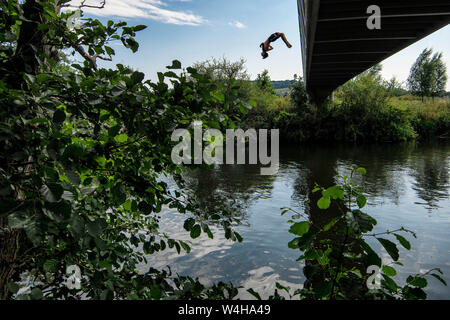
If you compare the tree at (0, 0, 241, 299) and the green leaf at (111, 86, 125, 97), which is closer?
the tree at (0, 0, 241, 299)

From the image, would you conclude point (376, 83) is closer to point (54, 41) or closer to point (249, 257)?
point (249, 257)

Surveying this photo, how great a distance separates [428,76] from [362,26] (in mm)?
58385

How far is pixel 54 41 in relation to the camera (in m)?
1.47

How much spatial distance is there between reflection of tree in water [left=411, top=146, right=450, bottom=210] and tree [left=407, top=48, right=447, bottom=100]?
4838 cm

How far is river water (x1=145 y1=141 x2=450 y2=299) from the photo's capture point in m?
4.68

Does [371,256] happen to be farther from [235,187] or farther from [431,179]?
[431,179]

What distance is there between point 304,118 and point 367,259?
31083mm

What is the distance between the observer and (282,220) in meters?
7.04

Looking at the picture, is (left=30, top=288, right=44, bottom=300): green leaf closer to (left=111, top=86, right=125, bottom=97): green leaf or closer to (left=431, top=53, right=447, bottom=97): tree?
(left=111, top=86, right=125, bottom=97): green leaf

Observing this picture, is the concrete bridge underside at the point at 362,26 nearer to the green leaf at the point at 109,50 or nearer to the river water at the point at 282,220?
the river water at the point at 282,220

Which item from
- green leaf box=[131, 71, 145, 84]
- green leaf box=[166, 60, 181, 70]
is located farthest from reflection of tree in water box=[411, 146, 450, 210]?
green leaf box=[131, 71, 145, 84]

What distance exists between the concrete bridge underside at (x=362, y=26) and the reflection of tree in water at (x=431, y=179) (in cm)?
485

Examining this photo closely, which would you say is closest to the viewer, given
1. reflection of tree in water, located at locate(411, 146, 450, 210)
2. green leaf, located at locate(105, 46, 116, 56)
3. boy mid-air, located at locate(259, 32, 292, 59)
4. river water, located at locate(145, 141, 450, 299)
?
green leaf, located at locate(105, 46, 116, 56)
